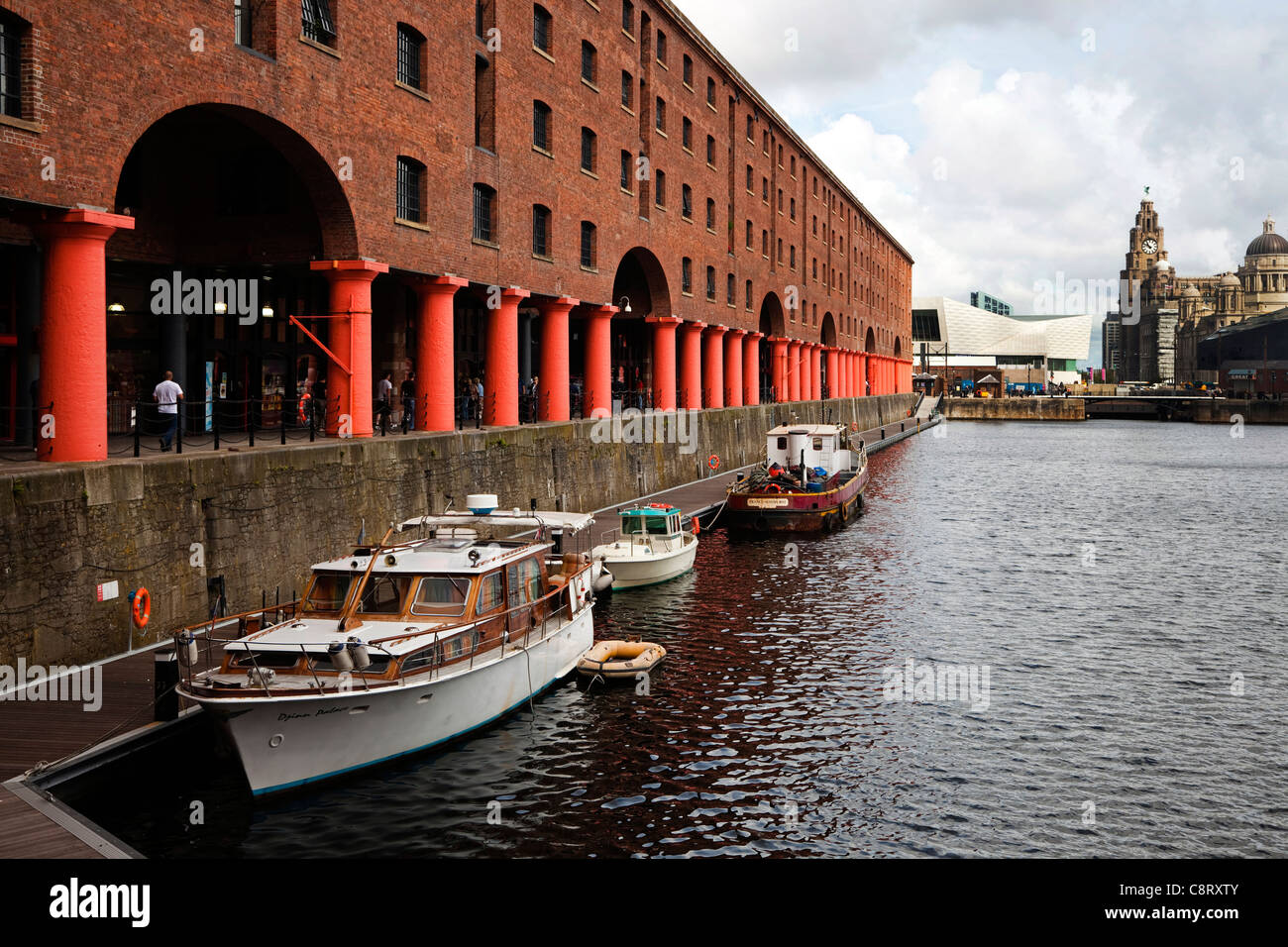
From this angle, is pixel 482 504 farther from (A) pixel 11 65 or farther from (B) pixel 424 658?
(A) pixel 11 65

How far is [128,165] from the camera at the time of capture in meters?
28.2

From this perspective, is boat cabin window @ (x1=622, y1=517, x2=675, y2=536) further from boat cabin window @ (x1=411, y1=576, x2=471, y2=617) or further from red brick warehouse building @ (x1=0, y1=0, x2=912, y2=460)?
boat cabin window @ (x1=411, y1=576, x2=471, y2=617)

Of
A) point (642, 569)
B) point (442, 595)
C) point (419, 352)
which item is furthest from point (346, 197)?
point (442, 595)

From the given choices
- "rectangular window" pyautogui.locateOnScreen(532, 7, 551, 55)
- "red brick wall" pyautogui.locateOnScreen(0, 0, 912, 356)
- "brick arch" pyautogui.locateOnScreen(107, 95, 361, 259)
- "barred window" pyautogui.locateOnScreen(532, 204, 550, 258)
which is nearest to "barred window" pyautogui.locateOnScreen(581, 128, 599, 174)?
"red brick wall" pyautogui.locateOnScreen(0, 0, 912, 356)

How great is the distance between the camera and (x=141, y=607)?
699 inches

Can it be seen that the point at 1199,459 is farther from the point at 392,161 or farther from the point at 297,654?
the point at 297,654

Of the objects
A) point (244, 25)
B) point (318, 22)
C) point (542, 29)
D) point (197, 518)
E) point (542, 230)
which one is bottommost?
point (197, 518)

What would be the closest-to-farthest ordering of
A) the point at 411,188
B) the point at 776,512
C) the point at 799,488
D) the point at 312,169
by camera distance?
the point at 312,169, the point at 411,188, the point at 776,512, the point at 799,488

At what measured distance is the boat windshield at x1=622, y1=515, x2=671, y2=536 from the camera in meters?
30.3

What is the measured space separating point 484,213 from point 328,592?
1843cm

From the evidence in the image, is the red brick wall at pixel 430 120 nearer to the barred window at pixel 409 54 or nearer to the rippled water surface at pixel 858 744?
the barred window at pixel 409 54

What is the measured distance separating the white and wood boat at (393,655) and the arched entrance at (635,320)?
2640cm

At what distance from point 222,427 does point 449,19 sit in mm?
12692

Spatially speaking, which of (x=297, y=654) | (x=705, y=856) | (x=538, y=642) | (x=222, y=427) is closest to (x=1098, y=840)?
(x=705, y=856)
